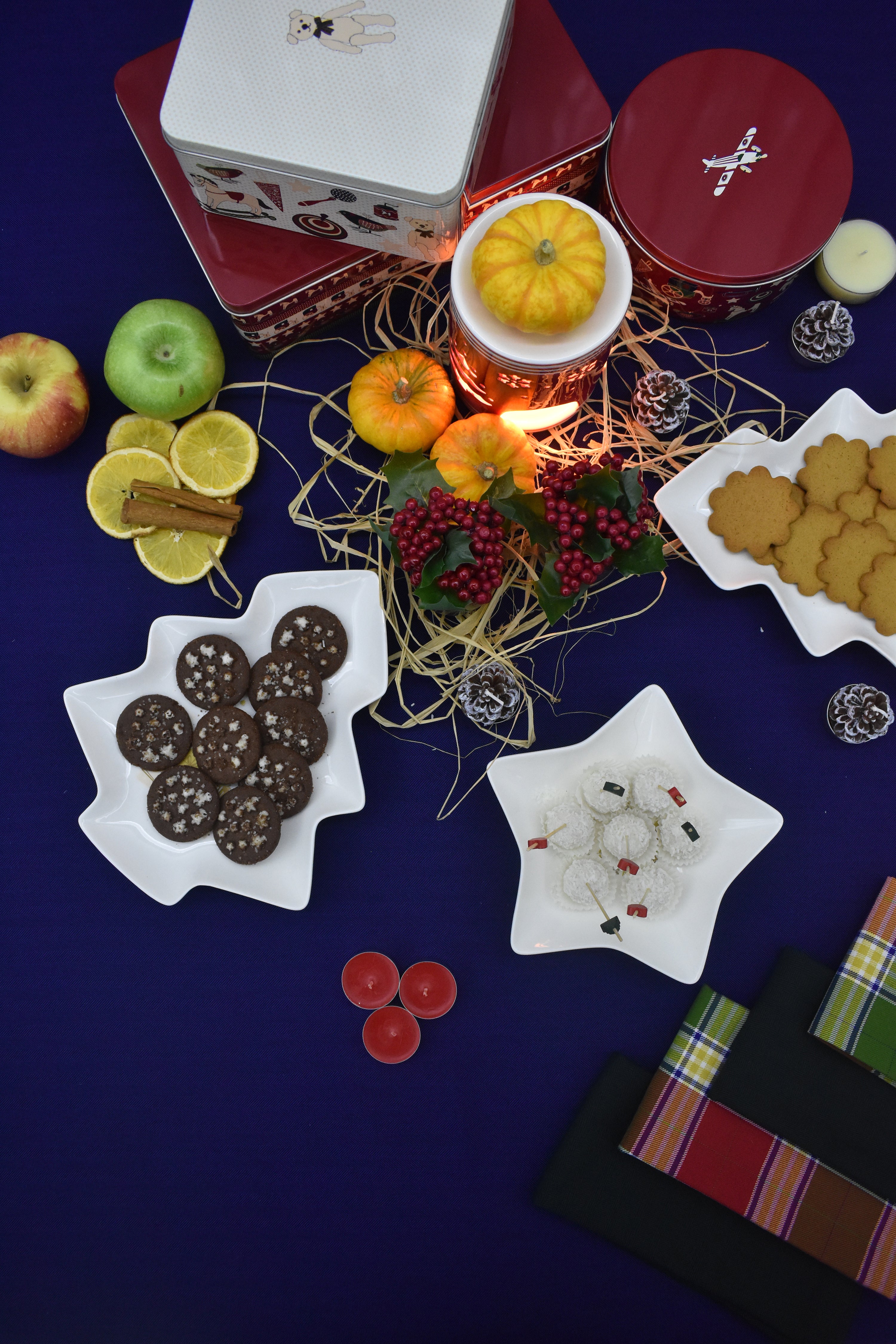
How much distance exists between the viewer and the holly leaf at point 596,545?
140 centimetres

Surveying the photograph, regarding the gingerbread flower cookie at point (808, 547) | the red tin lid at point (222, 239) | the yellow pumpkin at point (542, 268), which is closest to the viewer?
the yellow pumpkin at point (542, 268)

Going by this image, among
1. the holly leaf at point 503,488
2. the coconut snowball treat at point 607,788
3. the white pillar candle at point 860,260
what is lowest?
the coconut snowball treat at point 607,788

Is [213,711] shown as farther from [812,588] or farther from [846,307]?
[846,307]

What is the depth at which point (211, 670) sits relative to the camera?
1.62 m

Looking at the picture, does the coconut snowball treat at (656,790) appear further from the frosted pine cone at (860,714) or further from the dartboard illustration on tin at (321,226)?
the dartboard illustration on tin at (321,226)

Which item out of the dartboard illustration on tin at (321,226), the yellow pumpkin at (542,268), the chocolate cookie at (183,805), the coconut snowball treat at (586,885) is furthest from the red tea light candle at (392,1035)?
the dartboard illustration on tin at (321,226)

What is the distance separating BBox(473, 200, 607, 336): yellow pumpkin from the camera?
1.33 meters

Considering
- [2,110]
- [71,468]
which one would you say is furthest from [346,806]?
[2,110]

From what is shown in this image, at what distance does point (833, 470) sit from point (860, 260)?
444 mm

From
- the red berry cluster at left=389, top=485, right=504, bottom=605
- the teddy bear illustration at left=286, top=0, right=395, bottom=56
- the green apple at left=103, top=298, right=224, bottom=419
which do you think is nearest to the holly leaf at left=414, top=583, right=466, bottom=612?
the red berry cluster at left=389, top=485, right=504, bottom=605

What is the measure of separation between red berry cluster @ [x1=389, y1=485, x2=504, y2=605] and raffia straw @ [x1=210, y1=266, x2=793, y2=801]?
0.24 meters

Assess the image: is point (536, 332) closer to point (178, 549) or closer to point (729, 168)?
point (729, 168)

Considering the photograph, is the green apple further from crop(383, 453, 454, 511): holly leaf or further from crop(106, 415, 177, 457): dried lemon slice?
crop(383, 453, 454, 511): holly leaf

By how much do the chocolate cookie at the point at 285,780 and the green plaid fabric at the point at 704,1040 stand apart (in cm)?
85
